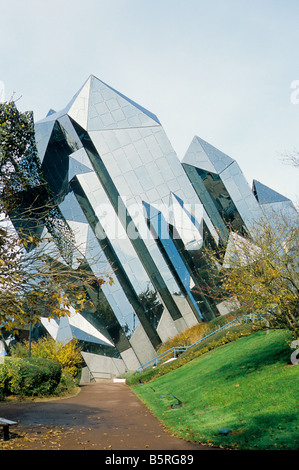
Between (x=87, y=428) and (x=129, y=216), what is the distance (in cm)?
2206

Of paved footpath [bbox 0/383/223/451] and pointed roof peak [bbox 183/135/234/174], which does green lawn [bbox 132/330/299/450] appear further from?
pointed roof peak [bbox 183/135/234/174]

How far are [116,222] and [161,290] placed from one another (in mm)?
6231

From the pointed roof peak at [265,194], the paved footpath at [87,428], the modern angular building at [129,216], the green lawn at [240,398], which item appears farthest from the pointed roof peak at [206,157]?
the paved footpath at [87,428]

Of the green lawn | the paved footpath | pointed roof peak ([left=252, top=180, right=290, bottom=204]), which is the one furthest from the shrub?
pointed roof peak ([left=252, top=180, right=290, bottom=204])

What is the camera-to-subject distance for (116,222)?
103 ft

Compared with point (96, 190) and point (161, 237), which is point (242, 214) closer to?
point (161, 237)

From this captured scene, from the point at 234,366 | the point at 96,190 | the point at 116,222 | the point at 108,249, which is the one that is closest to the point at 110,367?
the point at 108,249

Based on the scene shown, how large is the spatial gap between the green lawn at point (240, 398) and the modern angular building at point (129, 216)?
11.7m

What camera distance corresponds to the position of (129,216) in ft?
103

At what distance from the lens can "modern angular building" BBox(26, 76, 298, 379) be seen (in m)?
30.8

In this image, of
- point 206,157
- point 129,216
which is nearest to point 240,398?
point 129,216

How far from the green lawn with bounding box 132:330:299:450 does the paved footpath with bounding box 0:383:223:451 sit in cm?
51

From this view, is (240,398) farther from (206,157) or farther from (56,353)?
(206,157)
